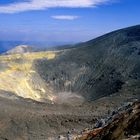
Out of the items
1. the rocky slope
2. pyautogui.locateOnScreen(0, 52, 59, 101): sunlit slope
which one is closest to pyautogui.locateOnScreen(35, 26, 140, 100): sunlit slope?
the rocky slope

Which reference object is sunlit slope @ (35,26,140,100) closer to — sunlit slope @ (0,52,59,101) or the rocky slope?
the rocky slope

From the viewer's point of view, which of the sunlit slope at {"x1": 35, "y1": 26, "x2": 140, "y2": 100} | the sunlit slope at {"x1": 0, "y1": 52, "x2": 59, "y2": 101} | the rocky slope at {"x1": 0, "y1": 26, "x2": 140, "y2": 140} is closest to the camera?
→ the rocky slope at {"x1": 0, "y1": 26, "x2": 140, "y2": 140}

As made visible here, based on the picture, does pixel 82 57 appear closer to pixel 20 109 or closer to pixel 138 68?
pixel 138 68

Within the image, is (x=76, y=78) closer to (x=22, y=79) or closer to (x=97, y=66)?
(x=97, y=66)

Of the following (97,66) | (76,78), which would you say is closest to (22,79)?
(76,78)

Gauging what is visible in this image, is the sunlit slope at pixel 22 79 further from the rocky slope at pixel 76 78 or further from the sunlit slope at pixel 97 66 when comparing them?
the sunlit slope at pixel 97 66

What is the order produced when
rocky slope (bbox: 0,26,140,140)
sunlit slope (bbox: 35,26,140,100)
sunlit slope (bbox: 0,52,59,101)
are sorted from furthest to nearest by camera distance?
sunlit slope (bbox: 35,26,140,100) → sunlit slope (bbox: 0,52,59,101) → rocky slope (bbox: 0,26,140,140)

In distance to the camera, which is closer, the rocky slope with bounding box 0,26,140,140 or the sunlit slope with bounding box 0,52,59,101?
the rocky slope with bounding box 0,26,140,140

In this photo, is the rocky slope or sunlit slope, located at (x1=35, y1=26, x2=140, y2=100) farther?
sunlit slope, located at (x1=35, y1=26, x2=140, y2=100)
